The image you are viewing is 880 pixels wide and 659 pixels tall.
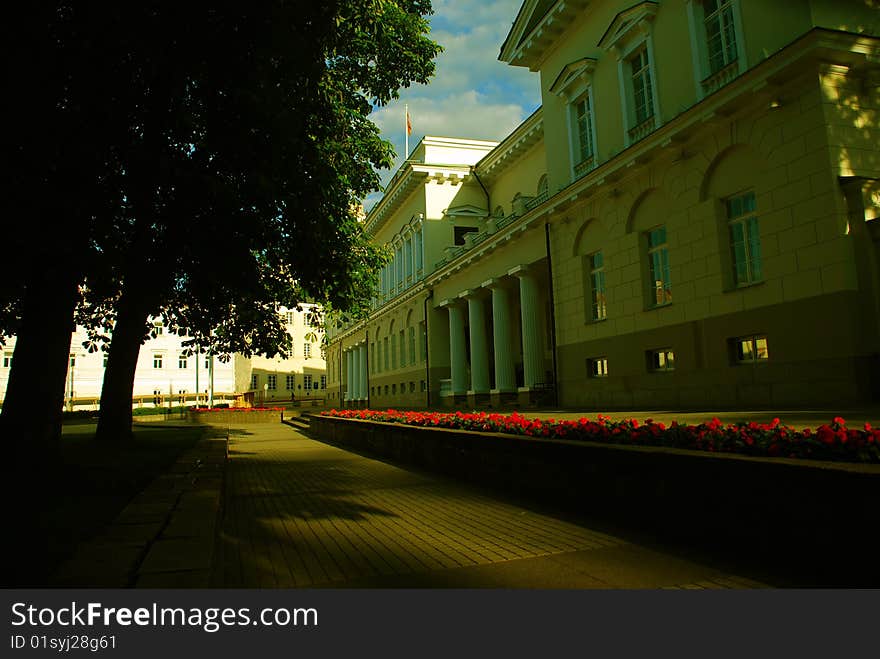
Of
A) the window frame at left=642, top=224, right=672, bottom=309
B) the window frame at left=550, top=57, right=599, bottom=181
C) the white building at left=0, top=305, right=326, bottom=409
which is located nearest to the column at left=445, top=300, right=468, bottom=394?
the window frame at left=550, top=57, right=599, bottom=181

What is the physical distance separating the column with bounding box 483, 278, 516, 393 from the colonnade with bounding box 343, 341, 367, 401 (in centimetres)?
2576

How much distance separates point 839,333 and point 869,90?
5.64 m

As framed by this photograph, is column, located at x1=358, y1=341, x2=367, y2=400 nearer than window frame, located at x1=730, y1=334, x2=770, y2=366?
No

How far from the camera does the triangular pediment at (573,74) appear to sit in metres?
21.5

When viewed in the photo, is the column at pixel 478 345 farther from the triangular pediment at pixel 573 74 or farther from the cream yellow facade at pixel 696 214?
the triangular pediment at pixel 573 74

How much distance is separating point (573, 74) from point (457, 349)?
1558cm

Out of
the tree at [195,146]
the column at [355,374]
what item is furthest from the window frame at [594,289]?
the column at [355,374]

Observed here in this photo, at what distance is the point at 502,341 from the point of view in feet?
91.1

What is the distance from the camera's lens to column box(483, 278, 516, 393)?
27531 millimetres

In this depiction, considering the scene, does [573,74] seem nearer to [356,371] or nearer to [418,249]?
[418,249]

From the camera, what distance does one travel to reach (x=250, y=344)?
18.6 m

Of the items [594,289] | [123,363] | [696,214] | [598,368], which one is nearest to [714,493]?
[696,214]

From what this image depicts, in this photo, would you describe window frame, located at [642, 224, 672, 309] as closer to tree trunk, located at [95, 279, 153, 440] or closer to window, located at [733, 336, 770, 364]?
window, located at [733, 336, 770, 364]

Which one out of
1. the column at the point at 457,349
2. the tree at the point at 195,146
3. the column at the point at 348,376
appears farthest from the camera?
the column at the point at 348,376
